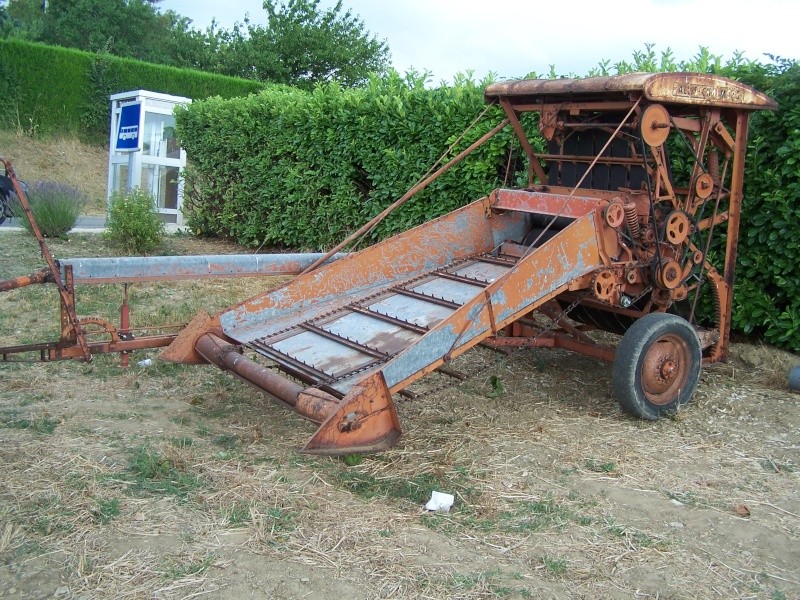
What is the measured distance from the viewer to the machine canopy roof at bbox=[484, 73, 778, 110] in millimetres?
5008

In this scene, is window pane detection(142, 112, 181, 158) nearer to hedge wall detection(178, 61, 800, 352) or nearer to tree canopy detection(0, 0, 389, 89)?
hedge wall detection(178, 61, 800, 352)

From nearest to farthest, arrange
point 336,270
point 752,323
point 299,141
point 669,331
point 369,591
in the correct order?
point 369,591 < point 669,331 < point 336,270 < point 752,323 < point 299,141

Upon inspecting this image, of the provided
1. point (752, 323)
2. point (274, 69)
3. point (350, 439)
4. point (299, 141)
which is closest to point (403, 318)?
point (350, 439)

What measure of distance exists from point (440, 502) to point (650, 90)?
2.77 meters

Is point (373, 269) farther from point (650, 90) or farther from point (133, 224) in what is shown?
point (133, 224)

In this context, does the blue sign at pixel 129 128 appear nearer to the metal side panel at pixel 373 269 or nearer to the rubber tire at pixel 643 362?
the metal side panel at pixel 373 269

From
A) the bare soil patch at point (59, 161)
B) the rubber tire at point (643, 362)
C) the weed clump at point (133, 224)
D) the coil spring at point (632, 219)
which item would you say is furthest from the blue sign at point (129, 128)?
the rubber tire at point (643, 362)

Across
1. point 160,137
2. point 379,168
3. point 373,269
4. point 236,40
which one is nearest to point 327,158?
point 379,168

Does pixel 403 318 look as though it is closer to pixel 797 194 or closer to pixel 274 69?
pixel 797 194

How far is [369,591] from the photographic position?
10.8 feet

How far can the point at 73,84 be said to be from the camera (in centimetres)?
2831

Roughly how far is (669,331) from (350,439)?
2.44 meters

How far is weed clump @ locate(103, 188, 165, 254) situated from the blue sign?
3.23 m

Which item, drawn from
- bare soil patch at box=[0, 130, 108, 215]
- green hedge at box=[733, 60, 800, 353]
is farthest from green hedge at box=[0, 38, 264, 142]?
green hedge at box=[733, 60, 800, 353]
